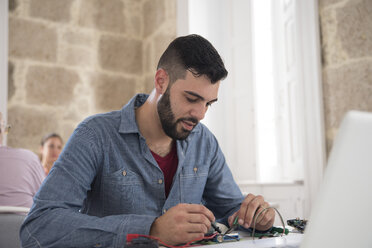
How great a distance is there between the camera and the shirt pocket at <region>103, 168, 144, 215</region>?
145 cm

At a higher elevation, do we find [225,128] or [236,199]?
[225,128]

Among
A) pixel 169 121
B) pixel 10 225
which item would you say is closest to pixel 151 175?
pixel 169 121

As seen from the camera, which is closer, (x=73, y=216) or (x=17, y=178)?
(x=73, y=216)

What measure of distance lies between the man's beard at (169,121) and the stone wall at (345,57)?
164 cm

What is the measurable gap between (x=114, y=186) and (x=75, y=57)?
3.18 m

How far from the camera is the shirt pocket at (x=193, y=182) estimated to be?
5.16 ft

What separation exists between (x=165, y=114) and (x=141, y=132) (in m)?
0.13

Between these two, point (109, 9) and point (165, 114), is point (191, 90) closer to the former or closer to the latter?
point (165, 114)

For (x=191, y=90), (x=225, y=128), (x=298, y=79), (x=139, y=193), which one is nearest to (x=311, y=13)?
(x=298, y=79)

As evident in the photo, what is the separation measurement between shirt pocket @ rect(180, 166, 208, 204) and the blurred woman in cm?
251

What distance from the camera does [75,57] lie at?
14.1ft

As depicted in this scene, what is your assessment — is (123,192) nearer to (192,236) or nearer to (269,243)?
(192,236)

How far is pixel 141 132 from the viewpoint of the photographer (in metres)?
1.61

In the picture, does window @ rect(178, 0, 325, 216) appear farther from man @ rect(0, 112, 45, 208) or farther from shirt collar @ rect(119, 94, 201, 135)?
shirt collar @ rect(119, 94, 201, 135)
